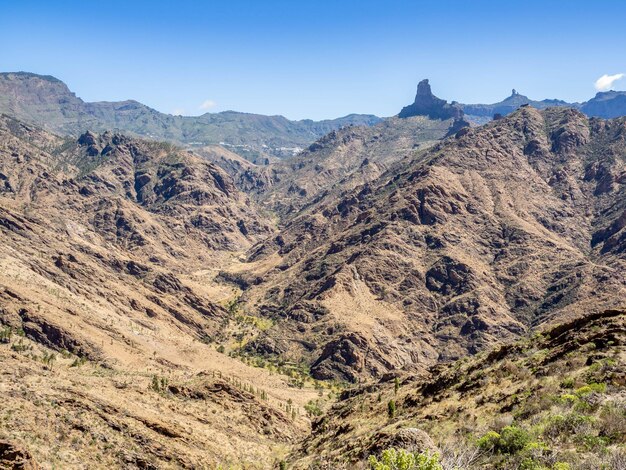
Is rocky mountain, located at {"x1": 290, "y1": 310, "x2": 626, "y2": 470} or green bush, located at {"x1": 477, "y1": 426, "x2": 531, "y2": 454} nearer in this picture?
rocky mountain, located at {"x1": 290, "y1": 310, "x2": 626, "y2": 470}

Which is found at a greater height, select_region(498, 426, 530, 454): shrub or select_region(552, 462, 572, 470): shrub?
select_region(552, 462, 572, 470): shrub

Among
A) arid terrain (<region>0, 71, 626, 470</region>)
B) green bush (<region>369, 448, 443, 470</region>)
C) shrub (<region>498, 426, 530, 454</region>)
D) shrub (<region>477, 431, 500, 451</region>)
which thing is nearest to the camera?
green bush (<region>369, 448, 443, 470</region>)

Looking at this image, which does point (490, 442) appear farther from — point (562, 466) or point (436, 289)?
point (436, 289)

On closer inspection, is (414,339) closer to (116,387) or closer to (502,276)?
(502,276)

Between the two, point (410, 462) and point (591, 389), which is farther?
point (591, 389)

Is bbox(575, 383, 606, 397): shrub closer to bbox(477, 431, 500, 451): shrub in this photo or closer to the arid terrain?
the arid terrain

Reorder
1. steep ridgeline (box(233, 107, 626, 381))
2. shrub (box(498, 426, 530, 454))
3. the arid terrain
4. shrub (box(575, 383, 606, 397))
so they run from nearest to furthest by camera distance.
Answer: shrub (box(498, 426, 530, 454)) < shrub (box(575, 383, 606, 397)) < the arid terrain < steep ridgeline (box(233, 107, 626, 381))

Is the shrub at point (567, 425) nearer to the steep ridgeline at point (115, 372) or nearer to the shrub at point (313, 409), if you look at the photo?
the steep ridgeline at point (115, 372)

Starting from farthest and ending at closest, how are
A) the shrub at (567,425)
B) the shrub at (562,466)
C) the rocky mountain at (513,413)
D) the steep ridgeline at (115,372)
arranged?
the steep ridgeline at (115,372)
the shrub at (567,425)
the rocky mountain at (513,413)
the shrub at (562,466)

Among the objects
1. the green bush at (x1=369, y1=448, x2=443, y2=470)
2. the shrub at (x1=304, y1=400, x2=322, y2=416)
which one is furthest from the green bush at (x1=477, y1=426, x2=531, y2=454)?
the shrub at (x1=304, y1=400, x2=322, y2=416)

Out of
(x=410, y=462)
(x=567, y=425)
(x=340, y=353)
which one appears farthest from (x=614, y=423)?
(x=340, y=353)

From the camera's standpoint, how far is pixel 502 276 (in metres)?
174

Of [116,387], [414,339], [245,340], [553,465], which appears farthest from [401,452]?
[245,340]

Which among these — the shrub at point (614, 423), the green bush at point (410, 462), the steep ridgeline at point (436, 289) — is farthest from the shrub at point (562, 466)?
the steep ridgeline at point (436, 289)
